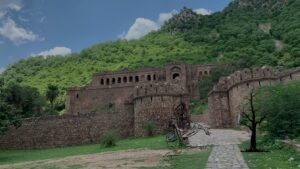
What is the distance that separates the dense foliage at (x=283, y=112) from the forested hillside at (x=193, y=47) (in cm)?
4836

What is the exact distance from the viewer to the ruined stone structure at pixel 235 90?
26.3m

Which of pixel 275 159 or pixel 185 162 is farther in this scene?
pixel 185 162

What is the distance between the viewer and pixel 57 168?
537 inches

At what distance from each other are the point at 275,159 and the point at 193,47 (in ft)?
272

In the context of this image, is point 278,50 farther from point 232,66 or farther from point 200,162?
point 200,162

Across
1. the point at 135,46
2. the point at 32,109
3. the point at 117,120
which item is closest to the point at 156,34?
the point at 135,46

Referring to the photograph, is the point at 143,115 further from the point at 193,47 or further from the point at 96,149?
the point at 193,47

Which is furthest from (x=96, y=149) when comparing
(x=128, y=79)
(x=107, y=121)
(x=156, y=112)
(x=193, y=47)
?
(x=193, y=47)

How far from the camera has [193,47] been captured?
308ft

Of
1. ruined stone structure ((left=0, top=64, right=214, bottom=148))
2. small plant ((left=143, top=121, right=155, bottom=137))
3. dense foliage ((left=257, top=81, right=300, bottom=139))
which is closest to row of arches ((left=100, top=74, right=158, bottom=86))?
ruined stone structure ((left=0, top=64, right=214, bottom=148))

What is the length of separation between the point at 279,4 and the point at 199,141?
93.6m

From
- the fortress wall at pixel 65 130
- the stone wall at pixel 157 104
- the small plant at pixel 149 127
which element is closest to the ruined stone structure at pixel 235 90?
the stone wall at pixel 157 104

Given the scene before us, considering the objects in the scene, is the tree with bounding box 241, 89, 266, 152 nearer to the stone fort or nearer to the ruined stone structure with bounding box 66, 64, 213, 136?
the stone fort

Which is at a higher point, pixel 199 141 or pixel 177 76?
pixel 177 76
